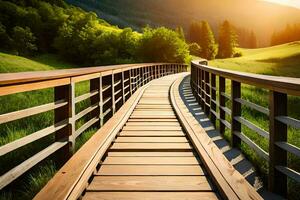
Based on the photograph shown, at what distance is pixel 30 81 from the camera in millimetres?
3588

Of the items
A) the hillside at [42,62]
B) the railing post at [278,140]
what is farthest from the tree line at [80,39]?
the railing post at [278,140]

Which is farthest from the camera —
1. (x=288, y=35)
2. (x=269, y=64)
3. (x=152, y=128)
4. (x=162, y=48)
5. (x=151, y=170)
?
(x=288, y=35)

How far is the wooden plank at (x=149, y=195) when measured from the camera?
10.7 ft

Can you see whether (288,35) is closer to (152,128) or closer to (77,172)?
(152,128)

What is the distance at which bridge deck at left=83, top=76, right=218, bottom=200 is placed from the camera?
3.38 meters

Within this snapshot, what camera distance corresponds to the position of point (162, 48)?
50.8 m

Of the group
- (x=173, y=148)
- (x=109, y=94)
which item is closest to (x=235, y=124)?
(x=173, y=148)

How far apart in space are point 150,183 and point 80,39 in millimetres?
66123

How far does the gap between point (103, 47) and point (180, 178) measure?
59230mm

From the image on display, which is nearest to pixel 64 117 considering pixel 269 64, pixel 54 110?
pixel 54 110

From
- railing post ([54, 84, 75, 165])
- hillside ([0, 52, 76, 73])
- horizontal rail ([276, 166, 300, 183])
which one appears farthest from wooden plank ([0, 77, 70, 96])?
hillside ([0, 52, 76, 73])

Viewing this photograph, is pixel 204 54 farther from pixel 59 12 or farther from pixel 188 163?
pixel 188 163

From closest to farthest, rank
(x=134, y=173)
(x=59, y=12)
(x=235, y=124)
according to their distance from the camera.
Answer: (x=134, y=173) < (x=235, y=124) < (x=59, y=12)

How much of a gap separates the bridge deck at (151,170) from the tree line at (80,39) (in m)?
45.1
